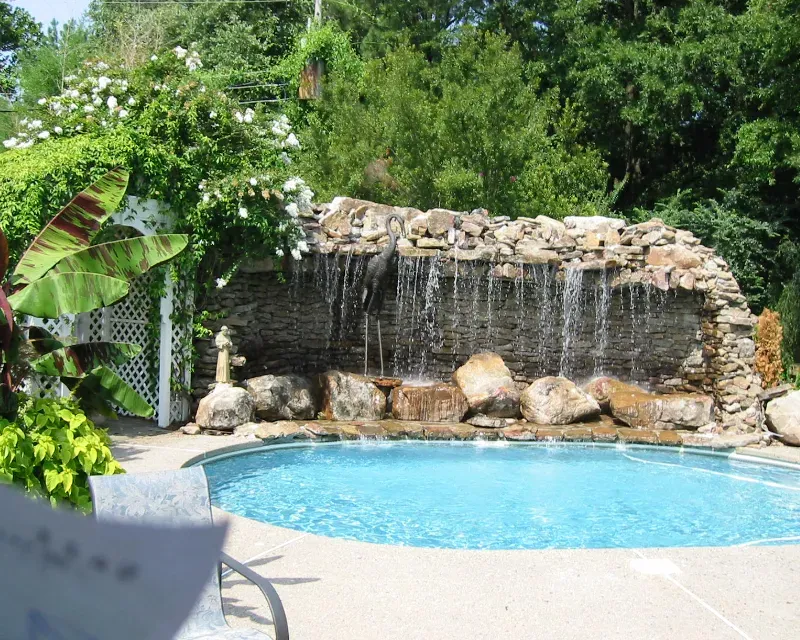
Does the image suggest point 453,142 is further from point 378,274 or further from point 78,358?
point 78,358

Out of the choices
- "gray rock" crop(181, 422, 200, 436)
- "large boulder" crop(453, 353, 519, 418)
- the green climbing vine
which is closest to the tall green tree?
"large boulder" crop(453, 353, 519, 418)

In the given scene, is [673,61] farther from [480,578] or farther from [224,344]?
[480,578]

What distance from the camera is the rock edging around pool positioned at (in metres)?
11.3

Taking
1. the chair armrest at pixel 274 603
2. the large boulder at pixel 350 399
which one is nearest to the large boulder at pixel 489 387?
the large boulder at pixel 350 399

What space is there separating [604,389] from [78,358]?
32.4 ft

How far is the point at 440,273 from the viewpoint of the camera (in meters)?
13.7

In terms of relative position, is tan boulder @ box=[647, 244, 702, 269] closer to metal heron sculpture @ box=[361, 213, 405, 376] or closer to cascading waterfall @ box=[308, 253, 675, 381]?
cascading waterfall @ box=[308, 253, 675, 381]

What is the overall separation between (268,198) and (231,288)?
1753 millimetres

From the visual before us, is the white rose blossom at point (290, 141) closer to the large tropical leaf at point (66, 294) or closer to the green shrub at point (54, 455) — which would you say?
the large tropical leaf at point (66, 294)

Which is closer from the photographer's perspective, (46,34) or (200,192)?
(200,192)

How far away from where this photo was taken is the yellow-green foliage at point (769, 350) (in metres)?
13.9

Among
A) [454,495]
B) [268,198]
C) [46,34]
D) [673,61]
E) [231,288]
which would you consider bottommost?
[454,495]

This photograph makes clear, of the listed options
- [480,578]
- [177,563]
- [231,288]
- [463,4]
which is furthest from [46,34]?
[177,563]

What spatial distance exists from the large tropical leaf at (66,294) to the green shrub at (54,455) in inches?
24.3
